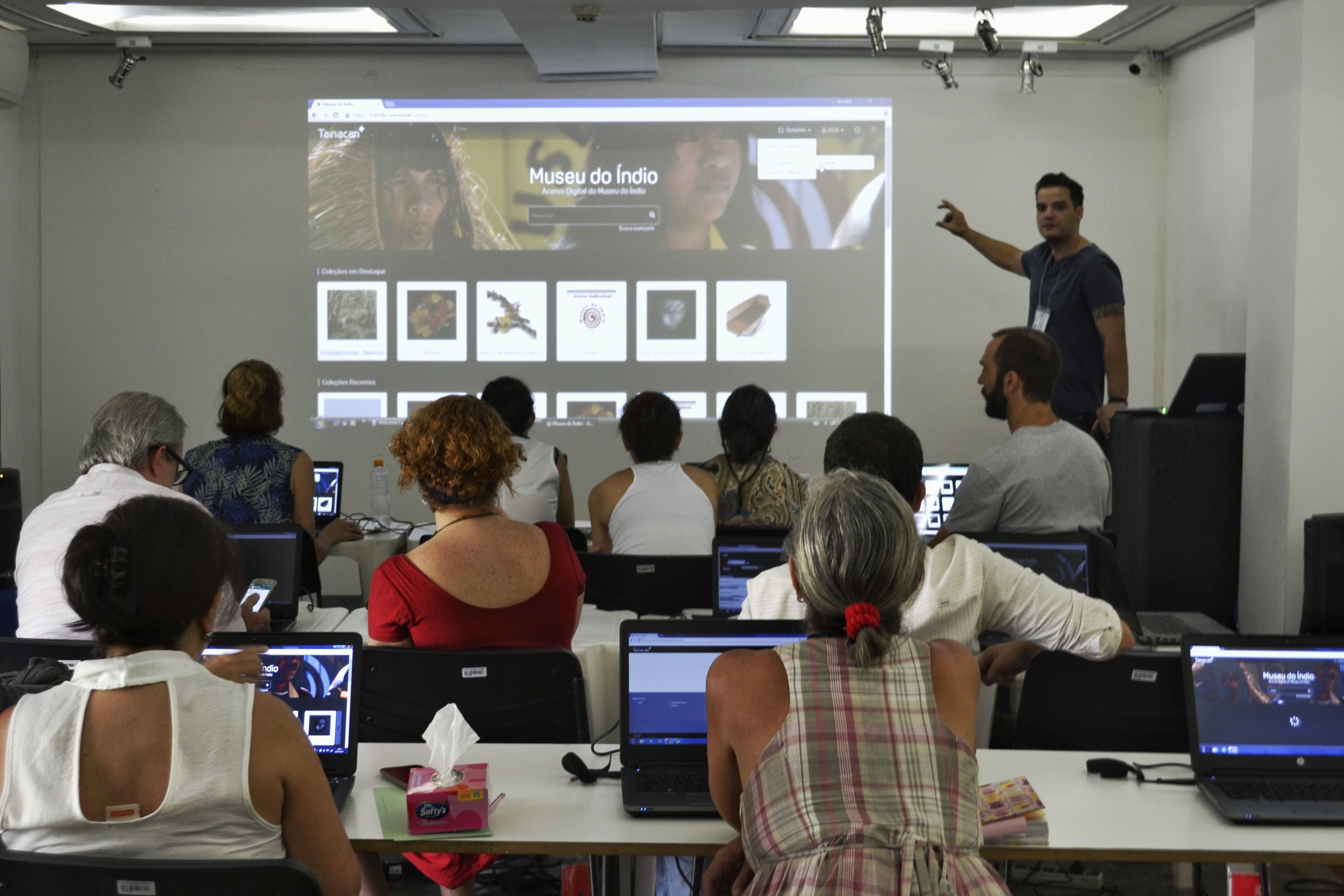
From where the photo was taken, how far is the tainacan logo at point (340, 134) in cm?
644

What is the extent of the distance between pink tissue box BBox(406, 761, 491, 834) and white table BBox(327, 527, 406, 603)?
11.1ft

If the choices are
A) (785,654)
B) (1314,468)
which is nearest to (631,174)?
(1314,468)

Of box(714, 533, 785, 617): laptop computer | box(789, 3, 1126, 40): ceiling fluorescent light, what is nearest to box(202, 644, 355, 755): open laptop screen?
box(714, 533, 785, 617): laptop computer

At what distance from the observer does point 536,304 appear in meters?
6.55

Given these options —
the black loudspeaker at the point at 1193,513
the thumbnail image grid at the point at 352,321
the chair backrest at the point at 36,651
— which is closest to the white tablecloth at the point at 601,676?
the chair backrest at the point at 36,651

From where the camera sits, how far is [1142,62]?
637 cm

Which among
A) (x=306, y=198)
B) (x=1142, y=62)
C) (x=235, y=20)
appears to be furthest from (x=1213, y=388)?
(x=235, y=20)

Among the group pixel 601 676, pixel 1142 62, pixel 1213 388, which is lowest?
pixel 601 676

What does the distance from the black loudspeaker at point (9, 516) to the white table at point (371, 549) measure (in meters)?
1.33

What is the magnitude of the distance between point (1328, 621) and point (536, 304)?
14.9 feet

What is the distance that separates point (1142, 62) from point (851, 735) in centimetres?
589

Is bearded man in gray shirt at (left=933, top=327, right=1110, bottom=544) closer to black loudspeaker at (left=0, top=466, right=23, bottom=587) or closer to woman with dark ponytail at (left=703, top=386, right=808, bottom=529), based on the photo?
woman with dark ponytail at (left=703, top=386, right=808, bottom=529)

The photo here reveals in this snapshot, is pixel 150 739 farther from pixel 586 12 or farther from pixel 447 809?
pixel 586 12

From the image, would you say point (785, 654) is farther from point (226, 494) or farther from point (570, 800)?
point (226, 494)
